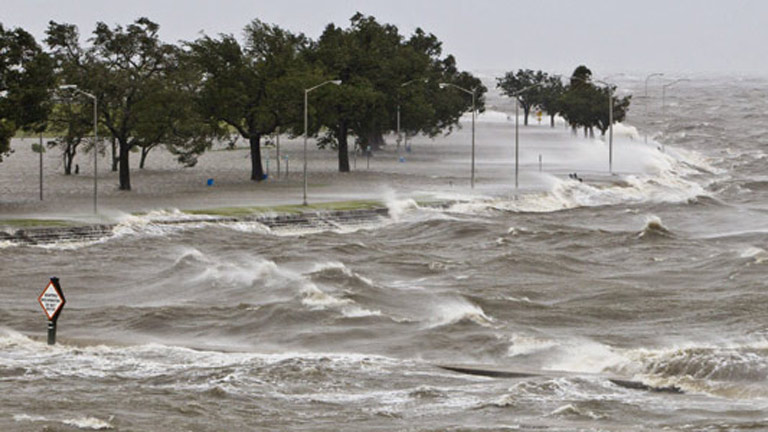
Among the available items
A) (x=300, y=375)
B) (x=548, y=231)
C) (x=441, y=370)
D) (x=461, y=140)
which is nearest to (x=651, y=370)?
(x=441, y=370)

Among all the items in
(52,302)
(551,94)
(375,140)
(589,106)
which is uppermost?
(551,94)

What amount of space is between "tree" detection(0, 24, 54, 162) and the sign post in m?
30.6

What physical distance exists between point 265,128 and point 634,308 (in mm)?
46668

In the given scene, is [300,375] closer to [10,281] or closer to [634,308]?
[634,308]

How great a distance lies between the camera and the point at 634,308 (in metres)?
35.2

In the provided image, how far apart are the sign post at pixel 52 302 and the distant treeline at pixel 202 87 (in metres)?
23.9

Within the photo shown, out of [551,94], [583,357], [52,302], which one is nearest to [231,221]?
[52,302]

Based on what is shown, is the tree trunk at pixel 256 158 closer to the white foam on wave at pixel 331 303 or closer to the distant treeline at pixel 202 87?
the distant treeline at pixel 202 87

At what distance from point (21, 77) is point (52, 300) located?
3287cm

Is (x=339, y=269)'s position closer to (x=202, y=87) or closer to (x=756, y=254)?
(x=756, y=254)

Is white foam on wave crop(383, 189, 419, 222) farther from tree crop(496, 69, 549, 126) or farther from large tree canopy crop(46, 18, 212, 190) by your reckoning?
tree crop(496, 69, 549, 126)

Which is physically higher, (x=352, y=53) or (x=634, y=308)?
(x=352, y=53)

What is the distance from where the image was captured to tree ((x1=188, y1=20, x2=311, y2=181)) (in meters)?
77.2

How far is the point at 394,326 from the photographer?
107 feet
